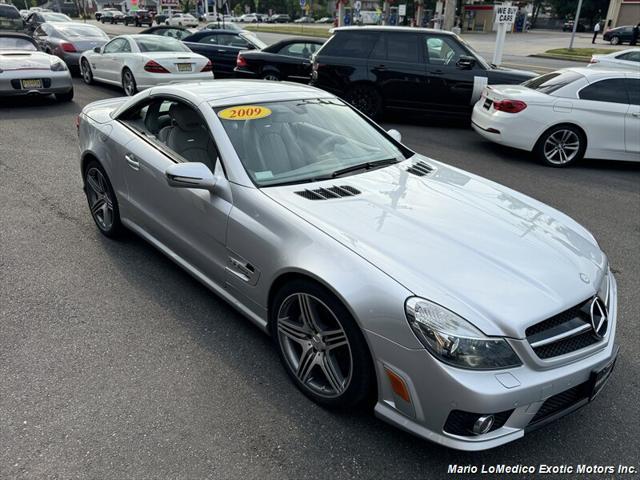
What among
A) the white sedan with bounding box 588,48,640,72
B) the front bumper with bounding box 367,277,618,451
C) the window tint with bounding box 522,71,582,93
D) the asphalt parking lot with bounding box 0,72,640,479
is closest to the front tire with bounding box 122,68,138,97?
the asphalt parking lot with bounding box 0,72,640,479

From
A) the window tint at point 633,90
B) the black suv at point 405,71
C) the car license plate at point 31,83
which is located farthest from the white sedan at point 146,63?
the window tint at point 633,90

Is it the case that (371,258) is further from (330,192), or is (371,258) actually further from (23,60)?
(23,60)

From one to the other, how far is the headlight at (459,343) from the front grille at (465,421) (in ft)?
0.64

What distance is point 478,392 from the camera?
205 cm

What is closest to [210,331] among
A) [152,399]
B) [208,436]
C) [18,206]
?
[152,399]

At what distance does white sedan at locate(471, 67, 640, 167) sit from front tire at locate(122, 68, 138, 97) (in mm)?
7453

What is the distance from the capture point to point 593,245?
2994 mm

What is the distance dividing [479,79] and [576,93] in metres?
2.18

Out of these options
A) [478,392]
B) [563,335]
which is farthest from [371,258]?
[563,335]

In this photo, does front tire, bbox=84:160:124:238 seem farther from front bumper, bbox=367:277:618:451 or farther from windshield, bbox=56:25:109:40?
windshield, bbox=56:25:109:40

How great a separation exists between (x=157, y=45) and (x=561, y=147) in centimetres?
855

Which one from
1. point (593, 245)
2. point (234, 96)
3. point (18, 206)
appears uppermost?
point (234, 96)

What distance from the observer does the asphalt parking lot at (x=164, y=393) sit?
7.79ft

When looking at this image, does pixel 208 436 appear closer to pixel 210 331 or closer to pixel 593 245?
pixel 210 331
